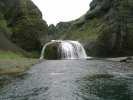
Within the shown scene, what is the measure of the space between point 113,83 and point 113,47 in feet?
184

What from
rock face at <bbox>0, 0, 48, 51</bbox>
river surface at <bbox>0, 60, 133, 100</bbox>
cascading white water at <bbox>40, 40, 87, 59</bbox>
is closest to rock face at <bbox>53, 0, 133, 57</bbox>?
cascading white water at <bbox>40, 40, 87, 59</bbox>

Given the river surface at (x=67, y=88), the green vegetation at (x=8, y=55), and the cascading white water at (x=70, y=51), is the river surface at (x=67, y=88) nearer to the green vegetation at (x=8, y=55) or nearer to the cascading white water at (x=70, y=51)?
the green vegetation at (x=8, y=55)

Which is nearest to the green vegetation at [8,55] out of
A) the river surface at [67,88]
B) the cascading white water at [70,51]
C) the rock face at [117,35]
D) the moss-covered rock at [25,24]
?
the cascading white water at [70,51]

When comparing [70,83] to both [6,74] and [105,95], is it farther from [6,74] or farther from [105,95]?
[6,74]

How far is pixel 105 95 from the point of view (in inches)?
1238

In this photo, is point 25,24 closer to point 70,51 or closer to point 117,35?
point 70,51

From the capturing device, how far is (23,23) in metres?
107

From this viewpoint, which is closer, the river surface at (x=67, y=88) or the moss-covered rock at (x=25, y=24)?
the river surface at (x=67, y=88)

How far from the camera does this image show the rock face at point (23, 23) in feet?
340

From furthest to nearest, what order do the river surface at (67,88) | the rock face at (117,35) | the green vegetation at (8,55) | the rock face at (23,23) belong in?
the rock face at (23,23) → the rock face at (117,35) → the green vegetation at (8,55) → the river surface at (67,88)

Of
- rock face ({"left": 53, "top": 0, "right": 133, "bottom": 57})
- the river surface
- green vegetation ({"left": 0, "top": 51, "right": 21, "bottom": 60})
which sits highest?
rock face ({"left": 53, "top": 0, "right": 133, "bottom": 57})

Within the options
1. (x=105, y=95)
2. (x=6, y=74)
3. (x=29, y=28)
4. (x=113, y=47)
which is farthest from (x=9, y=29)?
(x=105, y=95)

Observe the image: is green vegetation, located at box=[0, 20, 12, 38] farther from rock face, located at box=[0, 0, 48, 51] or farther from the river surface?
the river surface

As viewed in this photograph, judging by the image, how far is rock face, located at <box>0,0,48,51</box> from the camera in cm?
10375
